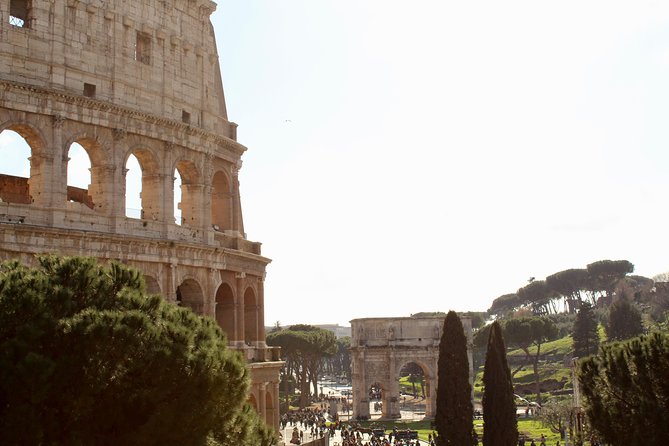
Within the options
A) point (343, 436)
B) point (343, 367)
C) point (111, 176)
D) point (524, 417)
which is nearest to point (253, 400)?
point (111, 176)

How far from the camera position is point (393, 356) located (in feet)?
221

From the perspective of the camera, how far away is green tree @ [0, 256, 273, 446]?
15.7m

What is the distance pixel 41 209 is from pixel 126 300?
9.13 m

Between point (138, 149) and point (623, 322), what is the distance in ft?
193

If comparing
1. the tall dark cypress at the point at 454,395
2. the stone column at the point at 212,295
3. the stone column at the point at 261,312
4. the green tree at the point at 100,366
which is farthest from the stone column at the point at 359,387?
the green tree at the point at 100,366

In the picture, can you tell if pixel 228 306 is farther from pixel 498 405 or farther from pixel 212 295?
pixel 498 405

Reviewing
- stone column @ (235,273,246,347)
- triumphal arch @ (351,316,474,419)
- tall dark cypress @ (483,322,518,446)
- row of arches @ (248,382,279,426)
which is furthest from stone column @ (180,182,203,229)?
triumphal arch @ (351,316,474,419)

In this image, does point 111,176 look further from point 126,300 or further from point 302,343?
point 302,343

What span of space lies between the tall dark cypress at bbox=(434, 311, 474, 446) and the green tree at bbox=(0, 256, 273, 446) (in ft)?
55.1

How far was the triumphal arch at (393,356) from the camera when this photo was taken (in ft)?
219

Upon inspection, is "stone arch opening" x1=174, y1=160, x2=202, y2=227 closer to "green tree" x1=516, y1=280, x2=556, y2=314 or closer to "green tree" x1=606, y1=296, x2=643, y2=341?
"green tree" x1=606, y1=296, x2=643, y2=341

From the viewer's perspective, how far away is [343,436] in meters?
50.3

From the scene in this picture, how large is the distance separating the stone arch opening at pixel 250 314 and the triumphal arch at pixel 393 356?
111ft

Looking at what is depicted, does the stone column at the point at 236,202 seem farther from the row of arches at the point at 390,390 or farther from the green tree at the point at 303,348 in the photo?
the green tree at the point at 303,348
